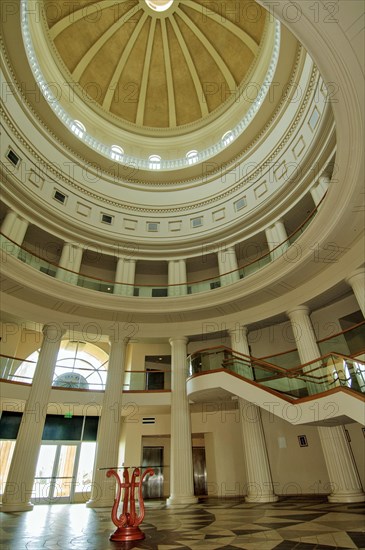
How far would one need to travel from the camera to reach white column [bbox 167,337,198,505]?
1012cm

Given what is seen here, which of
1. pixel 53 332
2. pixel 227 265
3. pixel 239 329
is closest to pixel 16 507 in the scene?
pixel 53 332

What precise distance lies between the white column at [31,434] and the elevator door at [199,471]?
7.04 m

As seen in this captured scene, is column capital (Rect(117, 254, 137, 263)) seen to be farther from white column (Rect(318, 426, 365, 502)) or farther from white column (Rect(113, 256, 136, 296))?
white column (Rect(318, 426, 365, 502))

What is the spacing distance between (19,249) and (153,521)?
365 inches

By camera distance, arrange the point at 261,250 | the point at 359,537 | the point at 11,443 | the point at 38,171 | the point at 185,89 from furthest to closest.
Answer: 1. the point at 185,89
2. the point at 261,250
3. the point at 38,171
4. the point at 11,443
5. the point at 359,537

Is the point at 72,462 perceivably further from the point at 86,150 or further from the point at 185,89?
the point at 185,89

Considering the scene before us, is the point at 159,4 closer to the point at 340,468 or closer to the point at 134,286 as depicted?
the point at 134,286

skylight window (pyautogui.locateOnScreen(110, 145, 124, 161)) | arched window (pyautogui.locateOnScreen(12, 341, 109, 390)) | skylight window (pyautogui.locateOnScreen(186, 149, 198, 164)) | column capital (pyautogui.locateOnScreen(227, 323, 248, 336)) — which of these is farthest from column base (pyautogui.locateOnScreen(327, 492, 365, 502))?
skylight window (pyautogui.locateOnScreen(110, 145, 124, 161))

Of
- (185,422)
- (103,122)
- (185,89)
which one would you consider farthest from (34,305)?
(185,89)

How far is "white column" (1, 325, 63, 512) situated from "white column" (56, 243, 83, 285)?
1970 mm

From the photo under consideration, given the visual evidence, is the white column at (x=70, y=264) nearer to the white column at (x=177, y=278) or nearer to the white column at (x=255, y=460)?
the white column at (x=177, y=278)

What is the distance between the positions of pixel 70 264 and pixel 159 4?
62.2 feet

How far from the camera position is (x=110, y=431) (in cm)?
1075

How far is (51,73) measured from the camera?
17.1 m
